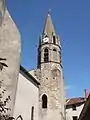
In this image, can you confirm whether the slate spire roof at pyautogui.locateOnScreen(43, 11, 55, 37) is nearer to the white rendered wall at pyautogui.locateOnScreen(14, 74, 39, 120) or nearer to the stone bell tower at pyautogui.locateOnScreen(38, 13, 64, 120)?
the stone bell tower at pyautogui.locateOnScreen(38, 13, 64, 120)

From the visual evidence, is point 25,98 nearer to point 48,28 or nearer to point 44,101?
point 44,101

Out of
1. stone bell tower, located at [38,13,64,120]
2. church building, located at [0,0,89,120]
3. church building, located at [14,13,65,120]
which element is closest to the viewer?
church building, located at [0,0,89,120]

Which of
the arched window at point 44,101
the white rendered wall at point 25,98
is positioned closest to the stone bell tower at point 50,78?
the arched window at point 44,101

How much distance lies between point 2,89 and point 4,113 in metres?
A: 0.45

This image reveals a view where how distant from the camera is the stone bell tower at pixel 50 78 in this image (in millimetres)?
20264

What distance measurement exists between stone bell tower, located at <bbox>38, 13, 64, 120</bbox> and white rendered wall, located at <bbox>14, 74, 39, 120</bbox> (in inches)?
42.4

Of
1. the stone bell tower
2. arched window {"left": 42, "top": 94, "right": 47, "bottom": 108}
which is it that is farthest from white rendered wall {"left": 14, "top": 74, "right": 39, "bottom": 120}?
Answer: the stone bell tower

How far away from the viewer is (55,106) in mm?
20453

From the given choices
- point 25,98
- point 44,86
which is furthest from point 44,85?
point 25,98

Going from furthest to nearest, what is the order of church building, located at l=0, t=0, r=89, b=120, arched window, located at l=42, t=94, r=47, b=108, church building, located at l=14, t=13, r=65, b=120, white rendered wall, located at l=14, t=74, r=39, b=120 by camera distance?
arched window, located at l=42, t=94, r=47, b=108
church building, located at l=14, t=13, r=65, b=120
church building, located at l=0, t=0, r=89, b=120
white rendered wall, located at l=14, t=74, r=39, b=120

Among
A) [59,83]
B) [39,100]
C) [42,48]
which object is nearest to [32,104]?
[39,100]

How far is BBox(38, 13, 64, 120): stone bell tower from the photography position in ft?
66.5

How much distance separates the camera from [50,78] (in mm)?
21891

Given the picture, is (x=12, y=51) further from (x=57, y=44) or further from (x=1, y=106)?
(x=57, y=44)
